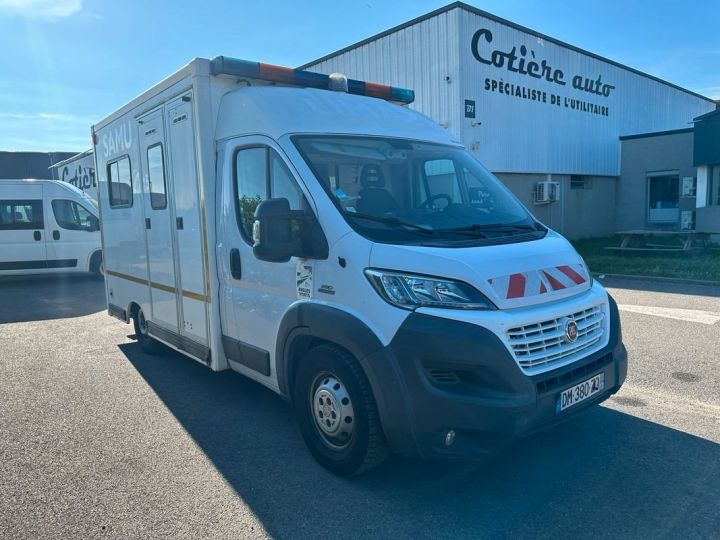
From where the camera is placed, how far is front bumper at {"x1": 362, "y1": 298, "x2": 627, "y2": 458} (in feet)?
9.68

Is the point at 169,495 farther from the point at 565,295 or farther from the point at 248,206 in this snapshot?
the point at 565,295

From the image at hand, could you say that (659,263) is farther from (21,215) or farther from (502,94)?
(21,215)

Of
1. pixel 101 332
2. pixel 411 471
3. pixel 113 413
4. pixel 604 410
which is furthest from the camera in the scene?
pixel 101 332

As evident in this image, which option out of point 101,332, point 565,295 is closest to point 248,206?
point 565,295

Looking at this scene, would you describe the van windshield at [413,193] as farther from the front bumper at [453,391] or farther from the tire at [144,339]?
the tire at [144,339]

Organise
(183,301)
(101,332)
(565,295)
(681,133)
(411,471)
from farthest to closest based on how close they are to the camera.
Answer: (681,133) → (101,332) → (183,301) → (411,471) → (565,295)

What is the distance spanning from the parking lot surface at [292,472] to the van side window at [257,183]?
1688 mm

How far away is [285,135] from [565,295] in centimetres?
213

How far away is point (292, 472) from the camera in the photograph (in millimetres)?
3730

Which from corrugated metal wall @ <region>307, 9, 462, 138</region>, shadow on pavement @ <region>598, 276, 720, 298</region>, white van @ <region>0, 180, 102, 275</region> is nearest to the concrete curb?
shadow on pavement @ <region>598, 276, 720, 298</region>

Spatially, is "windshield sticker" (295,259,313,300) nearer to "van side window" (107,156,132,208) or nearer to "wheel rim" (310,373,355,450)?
"wheel rim" (310,373,355,450)

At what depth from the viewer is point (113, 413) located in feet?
16.0

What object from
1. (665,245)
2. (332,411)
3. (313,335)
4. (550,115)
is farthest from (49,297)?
(665,245)

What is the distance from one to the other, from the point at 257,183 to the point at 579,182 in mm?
17933
